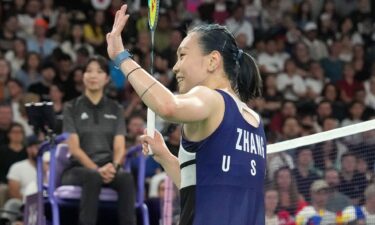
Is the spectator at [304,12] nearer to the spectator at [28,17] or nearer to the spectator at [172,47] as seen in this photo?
the spectator at [172,47]

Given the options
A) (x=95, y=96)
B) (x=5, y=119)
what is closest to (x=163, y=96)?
(x=95, y=96)

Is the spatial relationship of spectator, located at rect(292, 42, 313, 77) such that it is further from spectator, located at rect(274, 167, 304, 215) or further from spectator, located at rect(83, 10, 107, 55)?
spectator, located at rect(274, 167, 304, 215)

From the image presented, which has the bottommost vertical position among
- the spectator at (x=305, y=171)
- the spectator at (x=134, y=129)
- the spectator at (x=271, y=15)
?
the spectator at (x=305, y=171)

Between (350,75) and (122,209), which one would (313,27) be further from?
(122,209)

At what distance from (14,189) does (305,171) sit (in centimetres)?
485

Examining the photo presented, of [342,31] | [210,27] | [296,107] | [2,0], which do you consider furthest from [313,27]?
[210,27]

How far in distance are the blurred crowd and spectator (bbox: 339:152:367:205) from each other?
132 inches

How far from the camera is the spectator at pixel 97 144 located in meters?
9.45

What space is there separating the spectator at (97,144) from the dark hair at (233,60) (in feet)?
12.5

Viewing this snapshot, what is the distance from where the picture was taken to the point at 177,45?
1692 centimetres

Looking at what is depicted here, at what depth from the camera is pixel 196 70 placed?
218 inches

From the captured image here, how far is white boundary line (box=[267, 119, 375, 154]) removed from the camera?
307 inches

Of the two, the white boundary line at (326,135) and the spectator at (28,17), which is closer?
the white boundary line at (326,135)

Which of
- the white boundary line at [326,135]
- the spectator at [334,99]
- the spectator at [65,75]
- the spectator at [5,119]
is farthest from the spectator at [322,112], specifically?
the white boundary line at [326,135]
